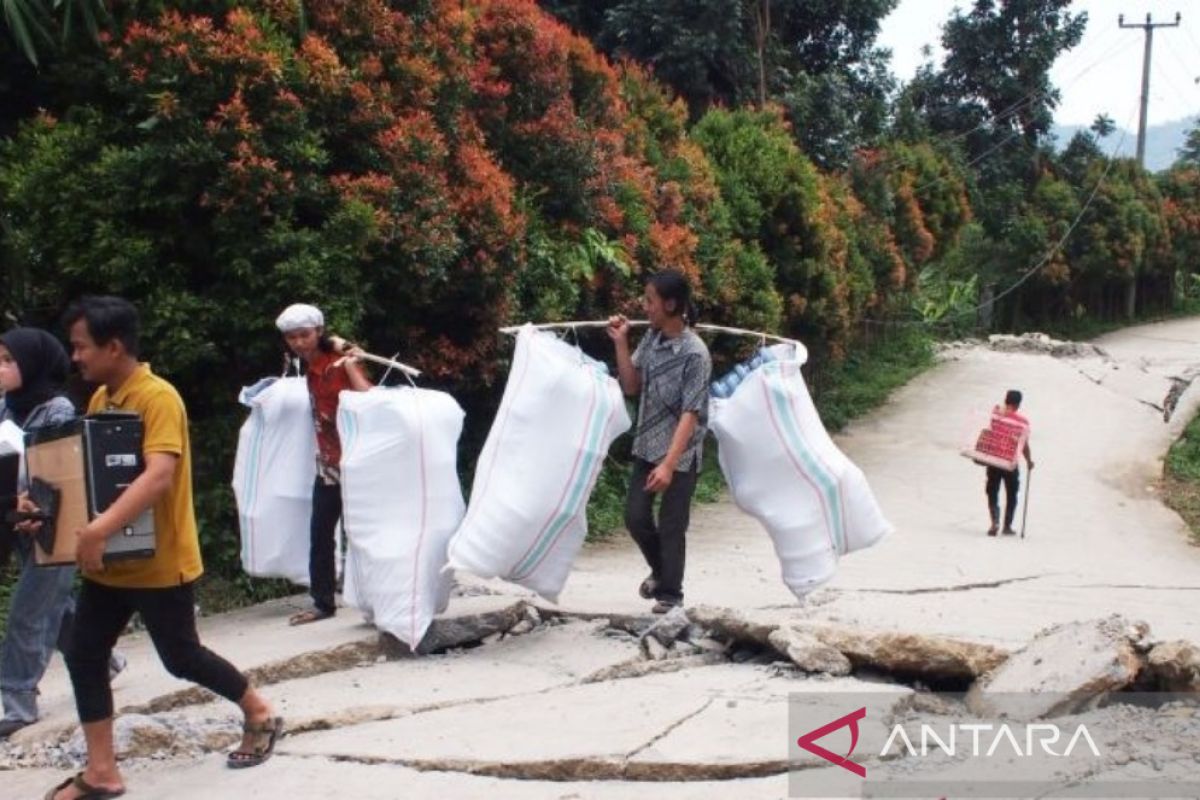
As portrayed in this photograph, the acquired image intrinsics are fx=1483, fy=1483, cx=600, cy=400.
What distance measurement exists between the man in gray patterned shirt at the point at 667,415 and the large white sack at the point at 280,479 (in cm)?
158

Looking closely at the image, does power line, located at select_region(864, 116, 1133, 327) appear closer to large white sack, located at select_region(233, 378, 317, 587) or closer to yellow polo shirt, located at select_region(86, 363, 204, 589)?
large white sack, located at select_region(233, 378, 317, 587)

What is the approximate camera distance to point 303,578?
687 cm

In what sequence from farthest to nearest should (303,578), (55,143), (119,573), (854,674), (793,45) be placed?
1. (793,45)
2. (55,143)
3. (303,578)
4. (854,674)
5. (119,573)

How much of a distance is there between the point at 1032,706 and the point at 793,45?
17314mm

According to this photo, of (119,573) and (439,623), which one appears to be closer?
(119,573)

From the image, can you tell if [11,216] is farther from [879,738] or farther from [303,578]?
[879,738]

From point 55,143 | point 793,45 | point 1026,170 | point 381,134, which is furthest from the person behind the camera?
point 1026,170

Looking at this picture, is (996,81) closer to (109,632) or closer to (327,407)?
(327,407)

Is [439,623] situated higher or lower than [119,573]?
lower

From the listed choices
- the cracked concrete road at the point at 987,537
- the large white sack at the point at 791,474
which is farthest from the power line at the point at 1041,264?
the large white sack at the point at 791,474

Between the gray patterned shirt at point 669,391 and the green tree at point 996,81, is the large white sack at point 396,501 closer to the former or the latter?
the gray patterned shirt at point 669,391

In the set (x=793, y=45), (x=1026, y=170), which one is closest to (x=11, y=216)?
(x=793, y=45)

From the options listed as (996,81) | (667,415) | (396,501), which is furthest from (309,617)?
(996,81)

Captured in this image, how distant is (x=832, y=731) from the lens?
4.55 meters
